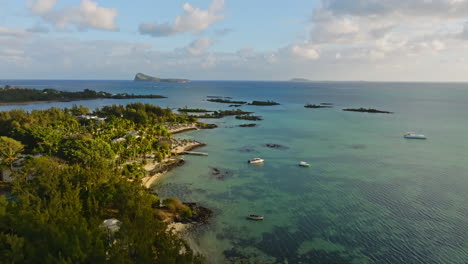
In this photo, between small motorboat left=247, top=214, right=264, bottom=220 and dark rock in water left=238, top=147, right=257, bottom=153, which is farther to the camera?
dark rock in water left=238, top=147, right=257, bottom=153

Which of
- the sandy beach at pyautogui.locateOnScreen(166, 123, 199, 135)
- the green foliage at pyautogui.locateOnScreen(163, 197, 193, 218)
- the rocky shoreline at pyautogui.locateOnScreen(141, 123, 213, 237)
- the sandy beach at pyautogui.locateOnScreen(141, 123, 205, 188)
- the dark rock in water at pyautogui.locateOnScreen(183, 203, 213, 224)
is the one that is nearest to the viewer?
the rocky shoreline at pyautogui.locateOnScreen(141, 123, 213, 237)

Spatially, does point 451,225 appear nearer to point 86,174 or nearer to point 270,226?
point 270,226

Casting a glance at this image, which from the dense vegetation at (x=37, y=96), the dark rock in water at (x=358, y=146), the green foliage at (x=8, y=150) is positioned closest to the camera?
the green foliage at (x=8, y=150)

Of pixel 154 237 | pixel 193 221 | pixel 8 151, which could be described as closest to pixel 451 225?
pixel 193 221

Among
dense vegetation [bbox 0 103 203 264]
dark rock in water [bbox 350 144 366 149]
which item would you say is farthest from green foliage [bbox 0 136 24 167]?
dark rock in water [bbox 350 144 366 149]

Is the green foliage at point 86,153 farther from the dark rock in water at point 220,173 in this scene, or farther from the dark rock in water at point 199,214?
the dark rock in water at point 220,173

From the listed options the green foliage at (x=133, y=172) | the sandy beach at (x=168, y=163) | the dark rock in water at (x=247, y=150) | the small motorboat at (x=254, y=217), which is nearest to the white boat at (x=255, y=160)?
the dark rock in water at (x=247, y=150)

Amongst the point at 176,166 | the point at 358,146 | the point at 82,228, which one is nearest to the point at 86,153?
the point at 176,166

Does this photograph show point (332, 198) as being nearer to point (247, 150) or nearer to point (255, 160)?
point (255, 160)

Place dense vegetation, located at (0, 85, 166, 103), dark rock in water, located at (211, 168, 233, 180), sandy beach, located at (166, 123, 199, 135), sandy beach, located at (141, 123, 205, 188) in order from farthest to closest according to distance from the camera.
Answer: dense vegetation, located at (0, 85, 166, 103) → sandy beach, located at (166, 123, 199, 135) → dark rock in water, located at (211, 168, 233, 180) → sandy beach, located at (141, 123, 205, 188)

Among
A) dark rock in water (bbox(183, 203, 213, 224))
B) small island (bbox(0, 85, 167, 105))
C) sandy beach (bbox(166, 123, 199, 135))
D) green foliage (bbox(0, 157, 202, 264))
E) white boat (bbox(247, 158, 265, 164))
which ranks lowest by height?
dark rock in water (bbox(183, 203, 213, 224))

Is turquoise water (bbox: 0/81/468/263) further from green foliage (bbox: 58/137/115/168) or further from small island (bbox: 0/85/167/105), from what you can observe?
small island (bbox: 0/85/167/105)
